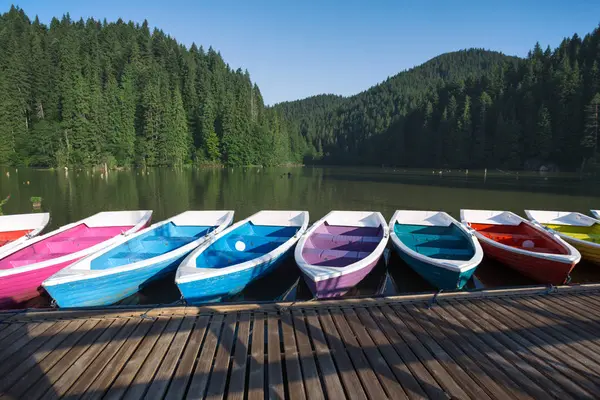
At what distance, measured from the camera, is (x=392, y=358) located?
3.28m

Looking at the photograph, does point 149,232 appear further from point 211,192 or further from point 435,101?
point 435,101

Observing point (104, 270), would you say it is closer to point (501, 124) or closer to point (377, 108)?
point (501, 124)

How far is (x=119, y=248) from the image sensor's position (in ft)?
26.1

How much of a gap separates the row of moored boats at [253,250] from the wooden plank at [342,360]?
187 centimetres

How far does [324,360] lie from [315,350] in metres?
0.19

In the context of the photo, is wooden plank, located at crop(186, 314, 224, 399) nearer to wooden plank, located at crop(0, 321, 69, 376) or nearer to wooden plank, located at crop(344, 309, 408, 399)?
wooden plank, located at crop(344, 309, 408, 399)

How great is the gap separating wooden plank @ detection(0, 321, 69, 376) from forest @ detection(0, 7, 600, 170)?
176 feet

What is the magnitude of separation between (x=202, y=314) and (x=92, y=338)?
1254mm

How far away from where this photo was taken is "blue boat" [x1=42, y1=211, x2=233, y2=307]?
228 inches

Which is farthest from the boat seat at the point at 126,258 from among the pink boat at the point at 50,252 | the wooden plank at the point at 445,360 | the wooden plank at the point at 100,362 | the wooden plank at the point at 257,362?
the wooden plank at the point at 445,360

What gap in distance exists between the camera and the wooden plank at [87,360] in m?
2.87

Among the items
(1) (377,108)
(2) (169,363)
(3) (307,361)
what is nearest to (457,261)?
(3) (307,361)

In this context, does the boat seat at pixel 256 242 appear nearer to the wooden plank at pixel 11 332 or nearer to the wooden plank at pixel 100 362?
the wooden plank at pixel 100 362

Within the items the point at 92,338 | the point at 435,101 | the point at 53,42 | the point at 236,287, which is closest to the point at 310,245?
the point at 236,287
